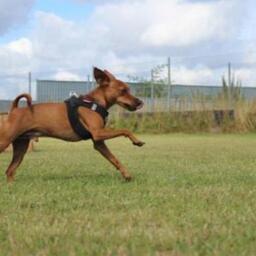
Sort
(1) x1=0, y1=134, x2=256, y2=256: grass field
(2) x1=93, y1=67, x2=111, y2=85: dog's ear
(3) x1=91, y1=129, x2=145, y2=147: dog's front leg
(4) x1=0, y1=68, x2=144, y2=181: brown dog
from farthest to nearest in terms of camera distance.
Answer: (2) x1=93, y1=67, x2=111, y2=85: dog's ear → (4) x1=0, y1=68, x2=144, y2=181: brown dog → (3) x1=91, y1=129, x2=145, y2=147: dog's front leg → (1) x1=0, y1=134, x2=256, y2=256: grass field

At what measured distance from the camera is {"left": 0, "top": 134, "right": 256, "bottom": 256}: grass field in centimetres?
401

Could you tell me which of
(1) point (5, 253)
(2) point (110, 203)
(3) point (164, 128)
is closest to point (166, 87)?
(3) point (164, 128)

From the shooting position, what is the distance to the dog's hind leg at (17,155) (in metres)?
8.09

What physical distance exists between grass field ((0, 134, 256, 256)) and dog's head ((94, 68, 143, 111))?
91 cm

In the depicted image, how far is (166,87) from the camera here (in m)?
29.0

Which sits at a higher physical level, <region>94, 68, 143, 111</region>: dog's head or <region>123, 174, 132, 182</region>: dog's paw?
<region>94, 68, 143, 111</region>: dog's head

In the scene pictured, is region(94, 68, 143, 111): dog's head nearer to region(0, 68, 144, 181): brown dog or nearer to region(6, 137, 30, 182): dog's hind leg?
region(0, 68, 144, 181): brown dog

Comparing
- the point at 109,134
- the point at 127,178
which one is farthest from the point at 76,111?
the point at 127,178

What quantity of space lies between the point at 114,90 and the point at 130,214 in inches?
124

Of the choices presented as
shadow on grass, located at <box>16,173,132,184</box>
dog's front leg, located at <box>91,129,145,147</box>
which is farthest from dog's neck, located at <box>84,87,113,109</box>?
Answer: shadow on grass, located at <box>16,173,132,184</box>

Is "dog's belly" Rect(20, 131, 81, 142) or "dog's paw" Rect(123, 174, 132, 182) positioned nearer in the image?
"dog's paw" Rect(123, 174, 132, 182)

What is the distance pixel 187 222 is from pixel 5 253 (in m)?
1.43

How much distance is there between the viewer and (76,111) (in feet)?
25.5

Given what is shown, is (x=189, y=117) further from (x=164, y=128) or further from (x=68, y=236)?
(x=68, y=236)
